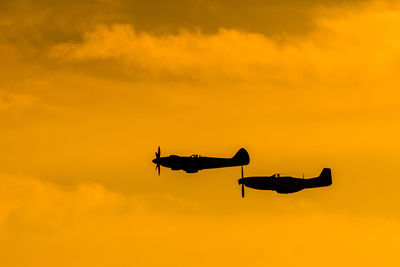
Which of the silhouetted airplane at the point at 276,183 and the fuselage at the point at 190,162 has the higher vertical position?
the fuselage at the point at 190,162

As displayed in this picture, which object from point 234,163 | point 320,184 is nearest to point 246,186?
point 234,163

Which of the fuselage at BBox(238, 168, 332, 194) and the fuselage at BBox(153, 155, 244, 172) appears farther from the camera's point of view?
the fuselage at BBox(238, 168, 332, 194)

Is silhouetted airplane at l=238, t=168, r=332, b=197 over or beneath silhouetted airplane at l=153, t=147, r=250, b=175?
beneath

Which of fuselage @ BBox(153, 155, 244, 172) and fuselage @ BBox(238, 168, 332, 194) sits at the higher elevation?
fuselage @ BBox(153, 155, 244, 172)

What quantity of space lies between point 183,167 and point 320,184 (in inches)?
1308

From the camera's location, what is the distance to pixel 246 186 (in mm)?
193625

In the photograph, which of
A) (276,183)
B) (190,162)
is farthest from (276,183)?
(190,162)

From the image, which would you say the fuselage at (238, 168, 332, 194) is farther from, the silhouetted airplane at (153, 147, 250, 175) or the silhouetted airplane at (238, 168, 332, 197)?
the silhouetted airplane at (153, 147, 250, 175)

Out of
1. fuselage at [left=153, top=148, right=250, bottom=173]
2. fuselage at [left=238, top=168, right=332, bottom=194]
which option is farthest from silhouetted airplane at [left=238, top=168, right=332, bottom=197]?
fuselage at [left=153, top=148, right=250, bottom=173]

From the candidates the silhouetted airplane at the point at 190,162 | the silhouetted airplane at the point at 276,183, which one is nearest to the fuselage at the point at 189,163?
the silhouetted airplane at the point at 190,162

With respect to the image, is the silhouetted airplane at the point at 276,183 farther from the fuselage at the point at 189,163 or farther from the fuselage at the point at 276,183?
the fuselage at the point at 189,163

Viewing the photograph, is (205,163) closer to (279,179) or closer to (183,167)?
(183,167)

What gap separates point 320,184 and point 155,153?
39.3m

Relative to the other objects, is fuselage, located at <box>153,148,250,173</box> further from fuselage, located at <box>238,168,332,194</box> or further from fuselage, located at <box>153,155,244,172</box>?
fuselage, located at <box>238,168,332,194</box>
